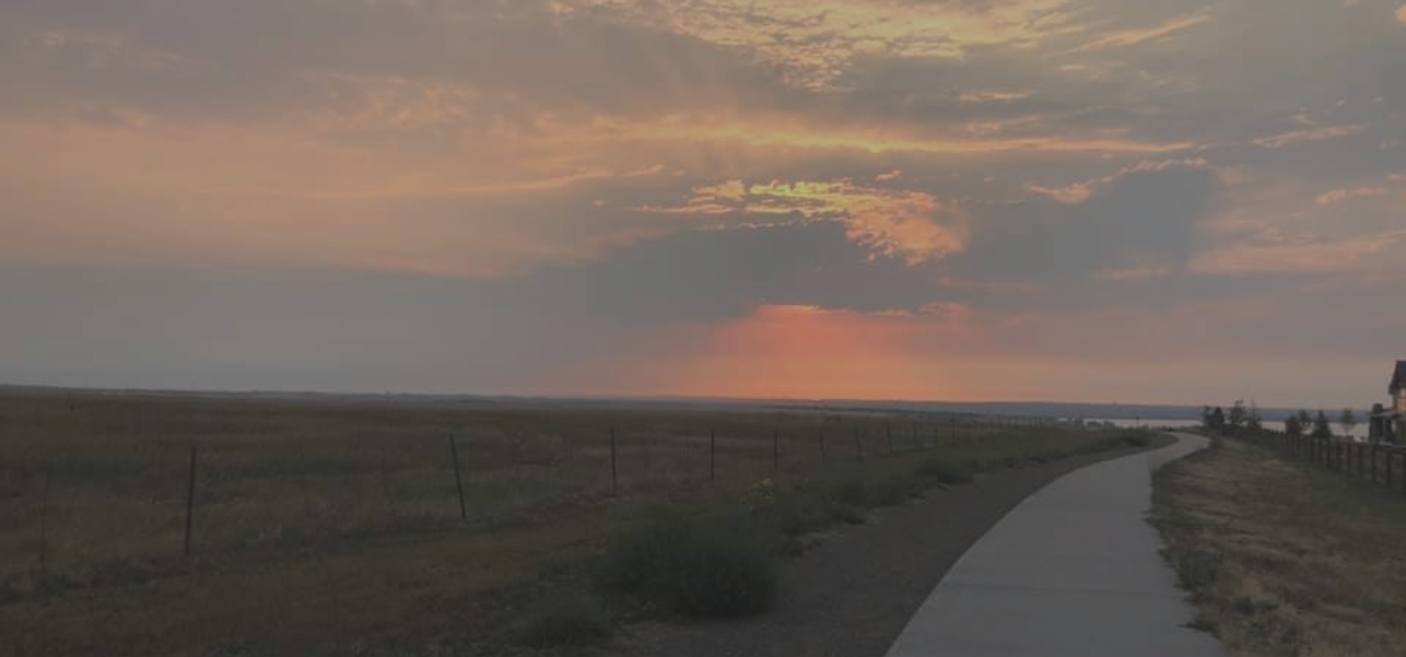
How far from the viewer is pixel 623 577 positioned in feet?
32.8

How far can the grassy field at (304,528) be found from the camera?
364 inches

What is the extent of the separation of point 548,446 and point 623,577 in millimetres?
28601

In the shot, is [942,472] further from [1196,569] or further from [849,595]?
[849,595]

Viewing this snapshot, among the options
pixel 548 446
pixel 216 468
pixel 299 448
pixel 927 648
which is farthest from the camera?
pixel 548 446

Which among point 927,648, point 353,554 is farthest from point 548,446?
point 927,648

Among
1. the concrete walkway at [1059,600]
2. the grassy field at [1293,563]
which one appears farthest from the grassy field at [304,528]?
the grassy field at [1293,563]

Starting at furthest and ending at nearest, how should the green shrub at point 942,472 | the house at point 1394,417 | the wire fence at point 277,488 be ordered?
the house at point 1394,417 < the green shrub at point 942,472 < the wire fence at point 277,488

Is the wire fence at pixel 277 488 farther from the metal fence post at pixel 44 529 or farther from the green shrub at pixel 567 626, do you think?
the green shrub at pixel 567 626

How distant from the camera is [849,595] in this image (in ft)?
34.6

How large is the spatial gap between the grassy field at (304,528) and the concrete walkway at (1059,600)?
3.03 meters

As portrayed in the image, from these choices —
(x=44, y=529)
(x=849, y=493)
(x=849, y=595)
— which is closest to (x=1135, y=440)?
(x=849, y=493)

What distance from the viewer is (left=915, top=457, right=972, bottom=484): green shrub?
957 inches

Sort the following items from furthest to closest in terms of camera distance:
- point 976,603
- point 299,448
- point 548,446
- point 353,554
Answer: point 548,446 → point 299,448 → point 353,554 → point 976,603

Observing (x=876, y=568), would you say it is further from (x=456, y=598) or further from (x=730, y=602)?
(x=456, y=598)
